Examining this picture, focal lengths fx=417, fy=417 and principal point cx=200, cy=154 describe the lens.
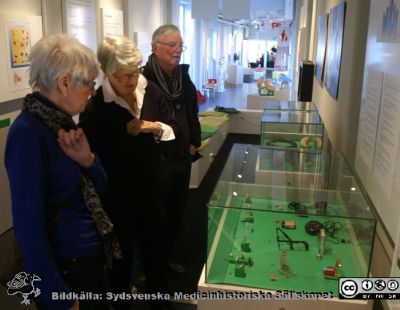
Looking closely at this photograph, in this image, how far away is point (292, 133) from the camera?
12.6ft

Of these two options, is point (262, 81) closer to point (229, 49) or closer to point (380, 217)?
point (380, 217)

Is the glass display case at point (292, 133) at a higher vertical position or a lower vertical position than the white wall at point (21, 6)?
lower

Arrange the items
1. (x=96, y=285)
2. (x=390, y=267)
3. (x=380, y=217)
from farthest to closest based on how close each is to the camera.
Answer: (x=380, y=217)
(x=390, y=267)
(x=96, y=285)

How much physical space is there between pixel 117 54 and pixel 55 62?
1.89 feet

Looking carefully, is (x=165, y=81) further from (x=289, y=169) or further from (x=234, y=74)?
(x=234, y=74)

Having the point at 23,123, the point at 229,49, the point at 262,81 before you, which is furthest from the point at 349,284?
the point at 229,49

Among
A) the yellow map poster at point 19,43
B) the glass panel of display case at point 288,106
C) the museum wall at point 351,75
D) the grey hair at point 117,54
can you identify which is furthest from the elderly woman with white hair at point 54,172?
the glass panel of display case at point 288,106

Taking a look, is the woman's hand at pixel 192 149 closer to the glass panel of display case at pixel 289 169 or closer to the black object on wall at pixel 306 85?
the glass panel of display case at pixel 289 169

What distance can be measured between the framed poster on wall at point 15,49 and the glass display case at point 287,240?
2.55 m

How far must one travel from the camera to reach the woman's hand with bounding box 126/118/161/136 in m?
2.02

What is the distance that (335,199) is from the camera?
7.66 feet

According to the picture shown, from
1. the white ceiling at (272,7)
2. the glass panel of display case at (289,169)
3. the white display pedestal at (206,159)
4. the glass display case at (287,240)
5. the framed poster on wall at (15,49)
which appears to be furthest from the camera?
the white ceiling at (272,7)

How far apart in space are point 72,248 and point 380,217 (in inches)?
58.7

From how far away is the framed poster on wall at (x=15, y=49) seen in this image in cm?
379
